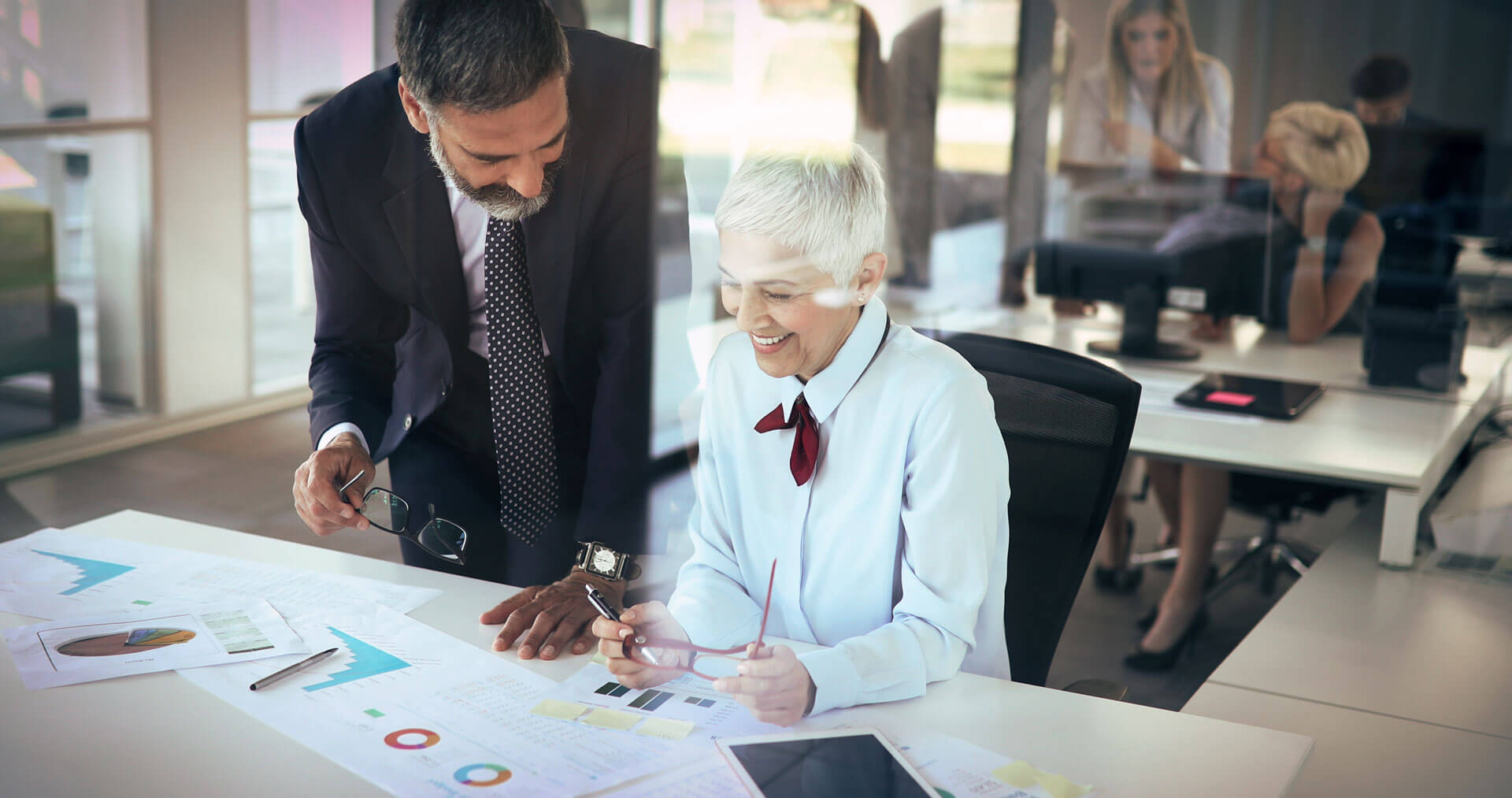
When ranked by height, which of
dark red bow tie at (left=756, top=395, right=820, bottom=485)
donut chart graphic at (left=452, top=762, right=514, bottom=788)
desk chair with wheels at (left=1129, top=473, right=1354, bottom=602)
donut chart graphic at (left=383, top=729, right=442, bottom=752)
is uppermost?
dark red bow tie at (left=756, top=395, right=820, bottom=485)

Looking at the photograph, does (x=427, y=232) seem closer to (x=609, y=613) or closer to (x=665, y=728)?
(x=609, y=613)

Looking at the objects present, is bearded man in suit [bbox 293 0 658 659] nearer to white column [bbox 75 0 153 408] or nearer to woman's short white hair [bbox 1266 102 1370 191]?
white column [bbox 75 0 153 408]

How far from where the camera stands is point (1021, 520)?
5.43 ft

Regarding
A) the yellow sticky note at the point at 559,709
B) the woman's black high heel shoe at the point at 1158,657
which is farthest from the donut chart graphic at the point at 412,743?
the woman's black high heel shoe at the point at 1158,657

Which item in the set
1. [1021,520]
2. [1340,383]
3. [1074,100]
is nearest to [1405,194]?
[1340,383]

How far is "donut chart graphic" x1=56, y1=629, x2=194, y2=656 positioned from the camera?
135 cm

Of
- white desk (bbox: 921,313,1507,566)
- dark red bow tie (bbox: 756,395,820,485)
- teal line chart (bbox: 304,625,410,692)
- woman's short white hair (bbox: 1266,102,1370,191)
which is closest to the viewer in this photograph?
teal line chart (bbox: 304,625,410,692)

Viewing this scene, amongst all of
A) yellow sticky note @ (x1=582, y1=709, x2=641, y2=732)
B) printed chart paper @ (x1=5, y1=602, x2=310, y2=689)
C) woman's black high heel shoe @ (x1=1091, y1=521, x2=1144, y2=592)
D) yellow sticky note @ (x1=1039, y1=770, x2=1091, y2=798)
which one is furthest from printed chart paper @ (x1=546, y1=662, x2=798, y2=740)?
woman's black high heel shoe @ (x1=1091, y1=521, x2=1144, y2=592)

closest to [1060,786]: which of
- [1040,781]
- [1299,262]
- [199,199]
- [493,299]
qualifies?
[1040,781]

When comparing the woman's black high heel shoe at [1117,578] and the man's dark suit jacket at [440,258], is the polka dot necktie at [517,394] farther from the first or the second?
the woman's black high heel shoe at [1117,578]

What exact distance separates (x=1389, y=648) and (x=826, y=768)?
1166mm

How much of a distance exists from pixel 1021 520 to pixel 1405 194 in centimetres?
210

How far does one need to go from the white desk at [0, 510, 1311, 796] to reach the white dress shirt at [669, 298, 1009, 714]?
3.1 inches

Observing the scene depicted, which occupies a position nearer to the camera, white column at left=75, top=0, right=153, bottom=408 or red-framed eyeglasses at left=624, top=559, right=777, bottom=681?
red-framed eyeglasses at left=624, top=559, right=777, bottom=681
